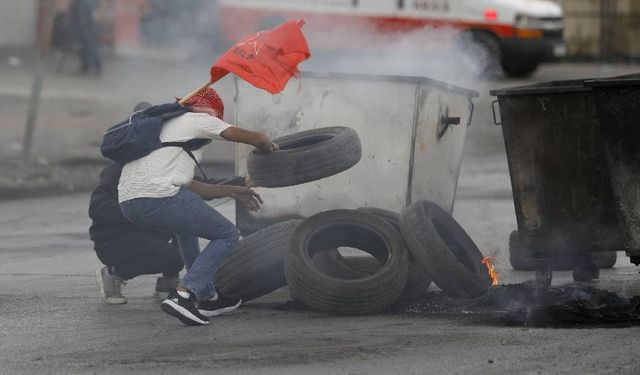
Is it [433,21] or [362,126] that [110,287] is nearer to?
[362,126]

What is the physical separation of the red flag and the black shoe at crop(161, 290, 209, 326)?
1258mm

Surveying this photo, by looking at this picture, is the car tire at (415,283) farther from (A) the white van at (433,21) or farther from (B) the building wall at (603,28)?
(B) the building wall at (603,28)

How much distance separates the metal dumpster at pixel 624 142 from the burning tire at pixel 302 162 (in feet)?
5.10

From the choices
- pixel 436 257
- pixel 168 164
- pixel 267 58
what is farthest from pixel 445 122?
pixel 168 164

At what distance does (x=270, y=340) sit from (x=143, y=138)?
1360 mm

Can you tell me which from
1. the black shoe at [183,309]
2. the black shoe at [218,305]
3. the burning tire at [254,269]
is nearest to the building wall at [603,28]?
the burning tire at [254,269]

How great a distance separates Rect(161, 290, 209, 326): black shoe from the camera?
7.65m

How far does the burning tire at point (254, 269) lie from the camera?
327 inches

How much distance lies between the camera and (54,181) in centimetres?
1559

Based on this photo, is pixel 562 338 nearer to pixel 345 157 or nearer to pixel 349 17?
pixel 345 157

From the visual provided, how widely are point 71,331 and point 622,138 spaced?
328cm

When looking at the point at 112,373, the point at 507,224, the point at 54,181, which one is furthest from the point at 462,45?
the point at 112,373

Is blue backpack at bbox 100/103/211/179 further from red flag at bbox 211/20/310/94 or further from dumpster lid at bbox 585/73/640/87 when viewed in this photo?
dumpster lid at bbox 585/73/640/87

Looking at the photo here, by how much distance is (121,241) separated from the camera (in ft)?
27.9
